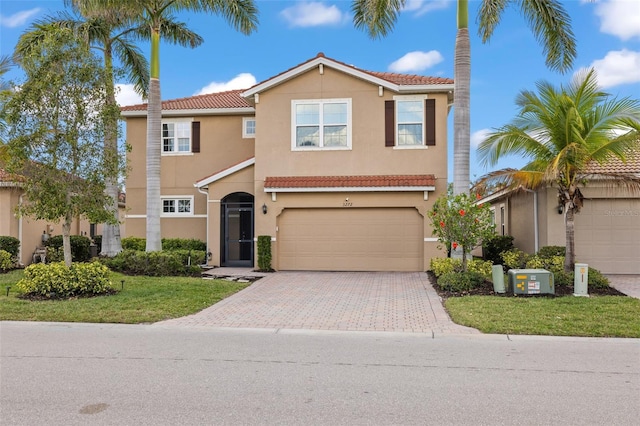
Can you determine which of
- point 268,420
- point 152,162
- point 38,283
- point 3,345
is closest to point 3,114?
point 38,283

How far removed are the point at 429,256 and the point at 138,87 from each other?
46.2 ft

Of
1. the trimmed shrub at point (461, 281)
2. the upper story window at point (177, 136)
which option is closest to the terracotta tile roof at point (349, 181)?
the trimmed shrub at point (461, 281)

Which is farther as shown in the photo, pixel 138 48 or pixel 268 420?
pixel 138 48

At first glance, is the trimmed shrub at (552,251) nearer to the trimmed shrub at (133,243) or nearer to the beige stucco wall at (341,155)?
the beige stucco wall at (341,155)

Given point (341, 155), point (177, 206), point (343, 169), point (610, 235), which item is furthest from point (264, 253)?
point (610, 235)

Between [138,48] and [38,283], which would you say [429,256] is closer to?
[38,283]

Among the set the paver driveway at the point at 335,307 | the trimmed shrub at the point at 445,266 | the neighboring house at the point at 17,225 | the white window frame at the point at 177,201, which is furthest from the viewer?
the white window frame at the point at 177,201

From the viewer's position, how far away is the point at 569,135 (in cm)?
1261

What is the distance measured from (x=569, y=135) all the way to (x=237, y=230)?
11.5 m

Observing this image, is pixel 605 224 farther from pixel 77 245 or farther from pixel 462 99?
pixel 77 245

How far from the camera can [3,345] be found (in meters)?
6.98

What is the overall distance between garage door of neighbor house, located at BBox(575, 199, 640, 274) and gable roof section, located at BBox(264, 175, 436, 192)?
5.09 metres

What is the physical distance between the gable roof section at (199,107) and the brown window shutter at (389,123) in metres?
5.89

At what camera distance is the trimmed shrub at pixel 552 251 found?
14922mm
